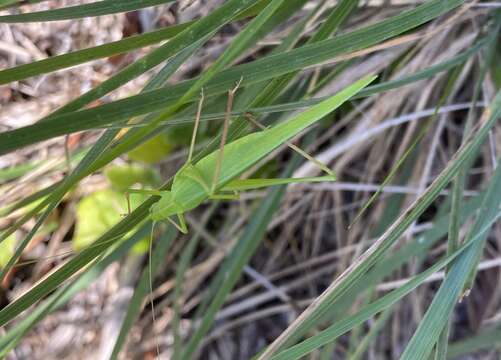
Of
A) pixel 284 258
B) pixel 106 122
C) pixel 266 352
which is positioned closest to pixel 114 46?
pixel 106 122

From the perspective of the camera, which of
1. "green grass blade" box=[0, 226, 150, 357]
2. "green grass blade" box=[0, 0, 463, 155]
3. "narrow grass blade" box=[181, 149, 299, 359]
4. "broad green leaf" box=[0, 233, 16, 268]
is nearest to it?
"green grass blade" box=[0, 0, 463, 155]

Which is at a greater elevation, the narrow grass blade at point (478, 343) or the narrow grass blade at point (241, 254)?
the narrow grass blade at point (241, 254)

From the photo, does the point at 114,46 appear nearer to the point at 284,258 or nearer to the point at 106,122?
the point at 106,122

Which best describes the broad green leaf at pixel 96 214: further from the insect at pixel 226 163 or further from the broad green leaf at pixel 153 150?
the insect at pixel 226 163

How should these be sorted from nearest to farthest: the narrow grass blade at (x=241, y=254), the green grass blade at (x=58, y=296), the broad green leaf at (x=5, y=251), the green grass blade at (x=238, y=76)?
1. the green grass blade at (x=238, y=76)
2. the green grass blade at (x=58, y=296)
3. the narrow grass blade at (x=241, y=254)
4. the broad green leaf at (x=5, y=251)

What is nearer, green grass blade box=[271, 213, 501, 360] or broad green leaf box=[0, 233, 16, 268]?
green grass blade box=[271, 213, 501, 360]

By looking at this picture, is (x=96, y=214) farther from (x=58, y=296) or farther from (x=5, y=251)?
(x=58, y=296)

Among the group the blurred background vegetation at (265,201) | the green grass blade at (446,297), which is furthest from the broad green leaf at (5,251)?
the green grass blade at (446,297)

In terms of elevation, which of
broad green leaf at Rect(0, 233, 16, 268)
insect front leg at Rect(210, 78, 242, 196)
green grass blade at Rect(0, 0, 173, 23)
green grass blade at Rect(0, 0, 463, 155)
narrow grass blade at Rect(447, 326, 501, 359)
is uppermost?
green grass blade at Rect(0, 0, 173, 23)

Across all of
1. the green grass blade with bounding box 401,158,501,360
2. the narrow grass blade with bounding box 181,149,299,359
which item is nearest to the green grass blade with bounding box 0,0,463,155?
the green grass blade with bounding box 401,158,501,360

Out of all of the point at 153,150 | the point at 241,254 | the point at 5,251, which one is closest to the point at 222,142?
the point at 241,254

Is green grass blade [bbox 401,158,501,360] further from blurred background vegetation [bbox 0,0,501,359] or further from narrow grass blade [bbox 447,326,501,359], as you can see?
narrow grass blade [bbox 447,326,501,359]

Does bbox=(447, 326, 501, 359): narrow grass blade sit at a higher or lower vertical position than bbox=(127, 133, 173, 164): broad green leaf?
lower

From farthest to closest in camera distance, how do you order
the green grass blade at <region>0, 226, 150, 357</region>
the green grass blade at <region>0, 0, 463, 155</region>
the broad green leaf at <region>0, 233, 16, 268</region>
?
the broad green leaf at <region>0, 233, 16, 268</region>
the green grass blade at <region>0, 226, 150, 357</region>
the green grass blade at <region>0, 0, 463, 155</region>
